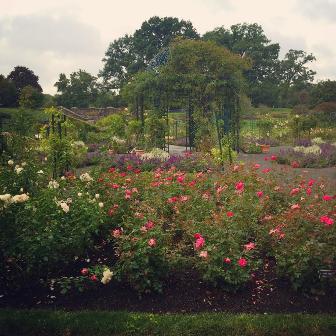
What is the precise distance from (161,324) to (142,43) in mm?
54364

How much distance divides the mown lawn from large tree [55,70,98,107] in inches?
1523

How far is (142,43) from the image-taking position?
5538 centimetres

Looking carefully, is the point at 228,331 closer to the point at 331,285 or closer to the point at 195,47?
the point at 331,285

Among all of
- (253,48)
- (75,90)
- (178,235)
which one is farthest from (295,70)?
(178,235)

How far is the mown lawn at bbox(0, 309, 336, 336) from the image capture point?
3.64 metres

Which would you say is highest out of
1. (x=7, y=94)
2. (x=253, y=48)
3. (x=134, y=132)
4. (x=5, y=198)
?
(x=253, y=48)

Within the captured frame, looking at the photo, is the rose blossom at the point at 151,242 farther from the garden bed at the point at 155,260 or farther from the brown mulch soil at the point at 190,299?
the brown mulch soil at the point at 190,299

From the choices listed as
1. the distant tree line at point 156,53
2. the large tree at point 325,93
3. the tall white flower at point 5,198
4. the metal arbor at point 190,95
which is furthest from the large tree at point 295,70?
the tall white flower at point 5,198

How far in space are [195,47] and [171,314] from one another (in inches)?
681

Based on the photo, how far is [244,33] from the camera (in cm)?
5528

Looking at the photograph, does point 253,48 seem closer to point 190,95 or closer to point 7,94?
point 7,94

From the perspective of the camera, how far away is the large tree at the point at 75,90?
41.2 metres

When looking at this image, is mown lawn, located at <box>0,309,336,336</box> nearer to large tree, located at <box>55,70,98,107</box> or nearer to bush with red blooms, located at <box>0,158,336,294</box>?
bush with red blooms, located at <box>0,158,336,294</box>

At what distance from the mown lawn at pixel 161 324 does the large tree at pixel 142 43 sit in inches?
2051
